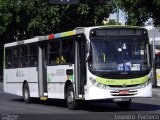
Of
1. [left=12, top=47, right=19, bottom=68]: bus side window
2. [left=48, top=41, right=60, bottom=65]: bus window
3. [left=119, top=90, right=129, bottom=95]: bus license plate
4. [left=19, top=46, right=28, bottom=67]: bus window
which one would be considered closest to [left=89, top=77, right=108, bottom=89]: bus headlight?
[left=119, top=90, right=129, bottom=95]: bus license plate

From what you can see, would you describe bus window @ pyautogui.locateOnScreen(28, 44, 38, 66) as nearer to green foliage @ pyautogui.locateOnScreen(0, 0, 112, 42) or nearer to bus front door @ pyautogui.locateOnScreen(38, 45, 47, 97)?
bus front door @ pyautogui.locateOnScreen(38, 45, 47, 97)

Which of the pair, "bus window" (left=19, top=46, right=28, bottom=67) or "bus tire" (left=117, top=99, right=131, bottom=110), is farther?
"bus window" (left=19, top=46, right=28, bottom=67)

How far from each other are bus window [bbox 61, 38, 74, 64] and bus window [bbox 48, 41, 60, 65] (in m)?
0.60

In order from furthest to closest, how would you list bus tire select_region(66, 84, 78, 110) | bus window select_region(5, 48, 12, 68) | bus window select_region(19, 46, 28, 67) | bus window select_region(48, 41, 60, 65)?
bus window select_region(5, 48, 12, 68)
bus window select_region(19, 46, 28, 67)
bus window select_region(48, 41, 60, 65)
bus tire select_region(66, 84, 78, 110)

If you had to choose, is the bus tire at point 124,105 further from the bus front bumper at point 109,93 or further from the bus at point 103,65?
the bus front bumper at point 109,93

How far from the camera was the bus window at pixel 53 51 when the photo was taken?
875 inches

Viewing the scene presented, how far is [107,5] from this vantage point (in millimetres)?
47656

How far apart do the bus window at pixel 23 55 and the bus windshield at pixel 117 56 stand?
7.32 m

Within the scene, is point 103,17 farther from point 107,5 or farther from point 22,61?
point 22,61

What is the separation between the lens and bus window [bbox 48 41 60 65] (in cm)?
2223

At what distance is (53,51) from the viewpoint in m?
22.6

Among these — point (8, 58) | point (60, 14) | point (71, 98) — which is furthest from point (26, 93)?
point (60, 14)

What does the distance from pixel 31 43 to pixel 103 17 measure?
2255 cm

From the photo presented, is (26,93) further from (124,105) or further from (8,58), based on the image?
(124,105)
